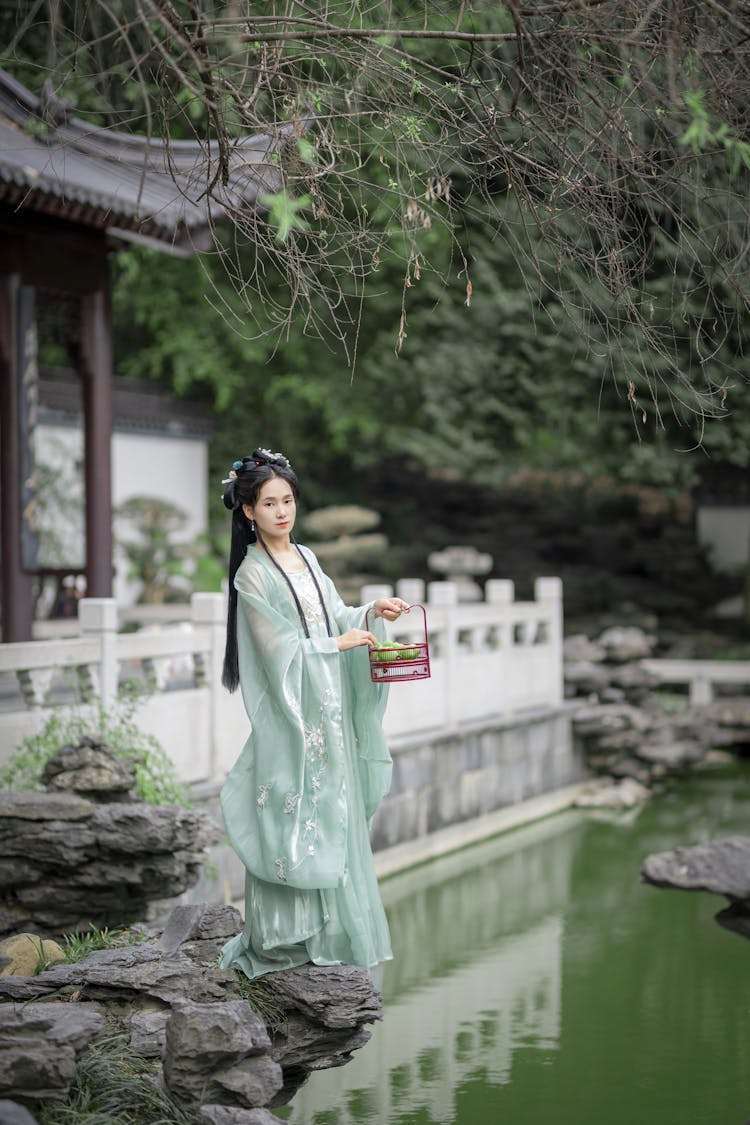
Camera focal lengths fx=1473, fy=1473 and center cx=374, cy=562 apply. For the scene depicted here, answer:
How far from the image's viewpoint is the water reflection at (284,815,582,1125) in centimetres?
511

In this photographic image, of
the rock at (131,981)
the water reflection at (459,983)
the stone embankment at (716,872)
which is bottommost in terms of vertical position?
the water reflection at (459,983)

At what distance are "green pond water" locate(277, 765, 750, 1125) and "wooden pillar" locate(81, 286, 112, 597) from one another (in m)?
2.66

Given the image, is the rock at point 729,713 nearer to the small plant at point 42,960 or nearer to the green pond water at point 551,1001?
the green pond water at point 551,1001

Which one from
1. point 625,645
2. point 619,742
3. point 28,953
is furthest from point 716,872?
point 625,645

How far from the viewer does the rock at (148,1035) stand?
3.93m

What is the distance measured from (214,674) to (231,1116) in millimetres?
3869

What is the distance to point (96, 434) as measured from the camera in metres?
9.16

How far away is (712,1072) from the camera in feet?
17.3

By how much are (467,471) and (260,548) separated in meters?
11.2

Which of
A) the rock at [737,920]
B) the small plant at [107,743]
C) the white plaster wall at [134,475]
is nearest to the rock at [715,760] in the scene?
the rock at [737,920]

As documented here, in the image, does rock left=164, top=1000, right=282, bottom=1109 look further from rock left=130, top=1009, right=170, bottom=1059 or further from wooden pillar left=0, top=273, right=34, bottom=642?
wooden pillar left=0, top=273, right=34, bottom=642

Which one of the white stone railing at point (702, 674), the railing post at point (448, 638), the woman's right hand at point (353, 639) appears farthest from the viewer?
the white stone railing at point (702, 674)

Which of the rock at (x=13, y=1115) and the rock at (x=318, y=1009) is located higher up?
the rock at (x=13, y=1115)

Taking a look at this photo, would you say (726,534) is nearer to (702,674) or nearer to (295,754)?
(702,674)
